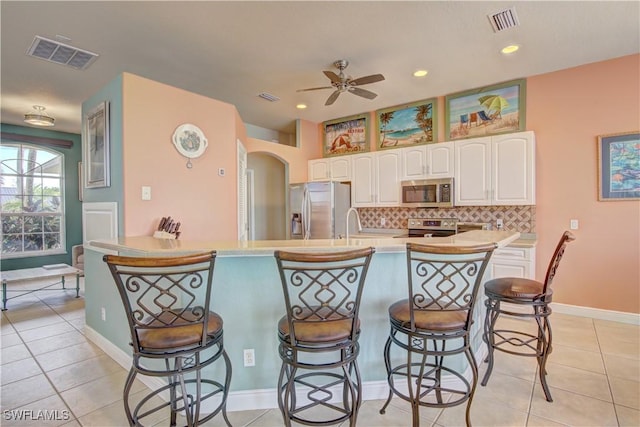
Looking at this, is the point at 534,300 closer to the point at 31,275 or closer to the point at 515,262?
the point at 515,262

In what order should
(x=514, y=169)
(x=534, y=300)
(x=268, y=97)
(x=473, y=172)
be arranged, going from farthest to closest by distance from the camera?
1. (x=268, y=97)
2. (x=473, y=172)
3. (x=514, y=169)
4. (x=534, y=300)

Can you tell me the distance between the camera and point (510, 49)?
10.7 feet

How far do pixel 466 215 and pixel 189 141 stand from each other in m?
3.86

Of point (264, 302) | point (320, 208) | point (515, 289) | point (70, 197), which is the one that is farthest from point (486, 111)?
point (70, 197)

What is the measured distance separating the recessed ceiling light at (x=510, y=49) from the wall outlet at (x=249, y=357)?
3.73m

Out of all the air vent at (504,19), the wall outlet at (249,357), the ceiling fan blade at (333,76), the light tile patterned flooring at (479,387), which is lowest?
the light tile patterned flooring at (479,387)

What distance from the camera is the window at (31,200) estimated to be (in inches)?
232

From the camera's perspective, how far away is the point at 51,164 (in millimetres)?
6395

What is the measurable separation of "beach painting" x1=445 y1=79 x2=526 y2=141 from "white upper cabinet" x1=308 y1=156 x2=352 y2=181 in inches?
67.5

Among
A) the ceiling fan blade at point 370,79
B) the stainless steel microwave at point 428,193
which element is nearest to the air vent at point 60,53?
the ceiling fan blade at point 370,79

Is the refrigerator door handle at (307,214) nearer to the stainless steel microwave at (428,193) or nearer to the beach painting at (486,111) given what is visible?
the stainless steel microwave at (428,193)

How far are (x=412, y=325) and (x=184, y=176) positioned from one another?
2667 mm

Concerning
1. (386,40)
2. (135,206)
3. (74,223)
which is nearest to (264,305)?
(135,206)

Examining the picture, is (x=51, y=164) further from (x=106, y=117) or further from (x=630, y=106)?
(x=630, y=106)
